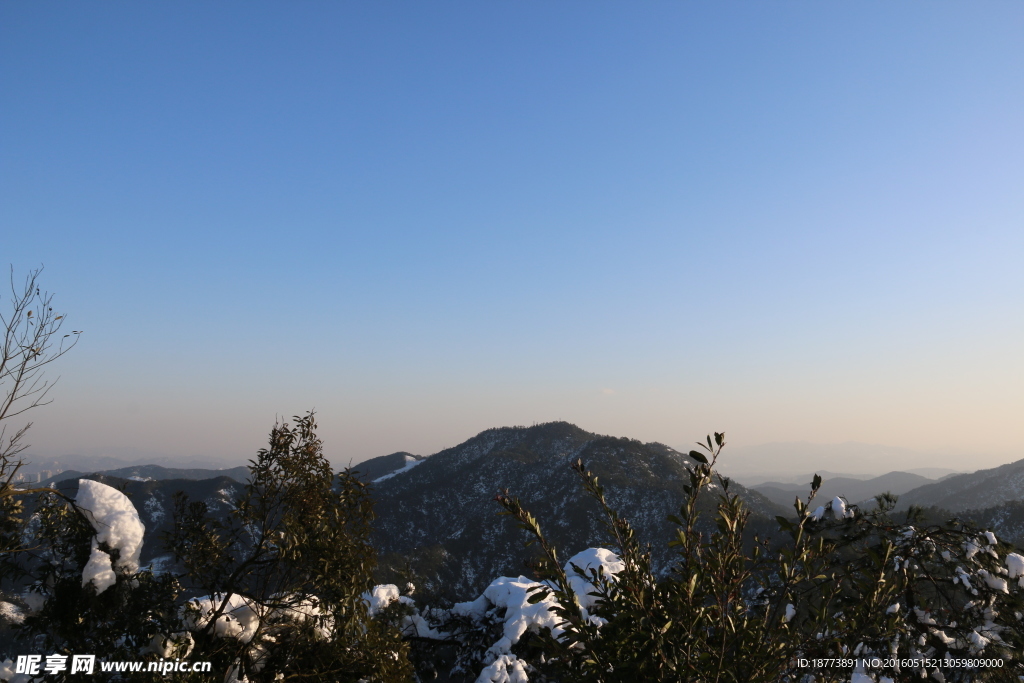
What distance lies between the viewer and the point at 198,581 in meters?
8.28

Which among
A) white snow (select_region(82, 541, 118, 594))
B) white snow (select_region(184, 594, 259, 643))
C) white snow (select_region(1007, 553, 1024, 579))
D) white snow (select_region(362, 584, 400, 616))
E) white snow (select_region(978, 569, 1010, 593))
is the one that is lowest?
white snow (select_region(362, 584, 400, 616))

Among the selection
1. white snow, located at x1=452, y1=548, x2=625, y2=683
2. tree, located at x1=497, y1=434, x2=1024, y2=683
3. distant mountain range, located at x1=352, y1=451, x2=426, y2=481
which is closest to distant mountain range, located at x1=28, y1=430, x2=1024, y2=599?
distant mountain range, located at x1=352, y1=451, x2=426, y2=481

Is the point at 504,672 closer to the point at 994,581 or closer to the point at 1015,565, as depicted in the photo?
the point at 994,581

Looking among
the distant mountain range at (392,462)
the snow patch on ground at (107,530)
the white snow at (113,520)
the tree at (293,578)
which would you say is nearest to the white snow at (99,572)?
the snow patch on ground at (107,530)

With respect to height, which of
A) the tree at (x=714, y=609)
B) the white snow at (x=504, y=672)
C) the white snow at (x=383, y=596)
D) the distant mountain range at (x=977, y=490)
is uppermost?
the tree at (x=714, y=609)

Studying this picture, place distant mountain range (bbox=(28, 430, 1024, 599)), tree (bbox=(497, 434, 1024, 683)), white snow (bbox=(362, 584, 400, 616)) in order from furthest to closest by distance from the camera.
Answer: distant mountain range (bbox=(28, 430, 1024, 599)), white snow (bbox=(362, 584, 400, 616)), tree (bbox=(497, 434, 1024, 683))

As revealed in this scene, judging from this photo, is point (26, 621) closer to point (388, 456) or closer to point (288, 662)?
point (288, 662)

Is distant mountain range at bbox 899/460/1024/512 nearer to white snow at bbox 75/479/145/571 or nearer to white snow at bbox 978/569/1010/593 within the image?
white snow at bbox 978/569/1010/593

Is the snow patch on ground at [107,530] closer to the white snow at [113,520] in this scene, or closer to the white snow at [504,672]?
the white snow at [113,520]

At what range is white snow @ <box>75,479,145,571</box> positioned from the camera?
8211 mm

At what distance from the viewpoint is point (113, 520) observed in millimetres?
8297

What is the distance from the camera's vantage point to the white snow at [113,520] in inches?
323

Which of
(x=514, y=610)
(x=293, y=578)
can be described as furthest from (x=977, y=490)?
(x=293, y=578)

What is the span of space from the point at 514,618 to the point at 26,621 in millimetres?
10014
